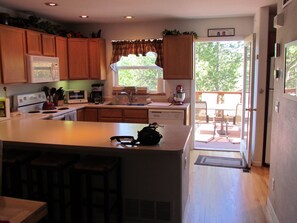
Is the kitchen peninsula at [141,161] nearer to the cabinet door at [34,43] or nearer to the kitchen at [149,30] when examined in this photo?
the cabinet door at [34,43]

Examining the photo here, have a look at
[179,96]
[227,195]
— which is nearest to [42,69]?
[179,96]

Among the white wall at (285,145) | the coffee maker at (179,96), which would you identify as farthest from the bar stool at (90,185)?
the coffee maker at (179,96)

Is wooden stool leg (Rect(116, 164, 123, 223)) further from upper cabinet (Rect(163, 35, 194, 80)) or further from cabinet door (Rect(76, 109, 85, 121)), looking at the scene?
upper cabinet (Rect(163, 35, 194, 80))

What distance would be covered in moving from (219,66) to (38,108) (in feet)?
16.2

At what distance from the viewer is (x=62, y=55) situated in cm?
484

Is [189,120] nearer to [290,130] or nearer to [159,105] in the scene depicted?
[159,105]

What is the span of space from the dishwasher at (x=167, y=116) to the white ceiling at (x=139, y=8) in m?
1.61

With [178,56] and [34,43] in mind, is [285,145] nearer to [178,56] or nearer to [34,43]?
[178,56]

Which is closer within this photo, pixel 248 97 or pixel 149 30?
pixel 248 97

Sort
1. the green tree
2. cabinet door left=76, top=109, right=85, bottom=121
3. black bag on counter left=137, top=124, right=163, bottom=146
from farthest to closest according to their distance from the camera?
the green tree → cabinet door left=76, top=109, right=85, bottom=121 → black bag on counter left=137, top=124, right=163, bottom=146

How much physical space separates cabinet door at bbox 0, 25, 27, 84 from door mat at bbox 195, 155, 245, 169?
3.03m

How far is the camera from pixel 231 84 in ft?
25.1

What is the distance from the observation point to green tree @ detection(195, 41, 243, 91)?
24.3 ft

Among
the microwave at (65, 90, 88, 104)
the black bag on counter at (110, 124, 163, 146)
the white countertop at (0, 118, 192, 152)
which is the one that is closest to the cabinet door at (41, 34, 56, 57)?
the microwave at (65, 90, 88, 104)
